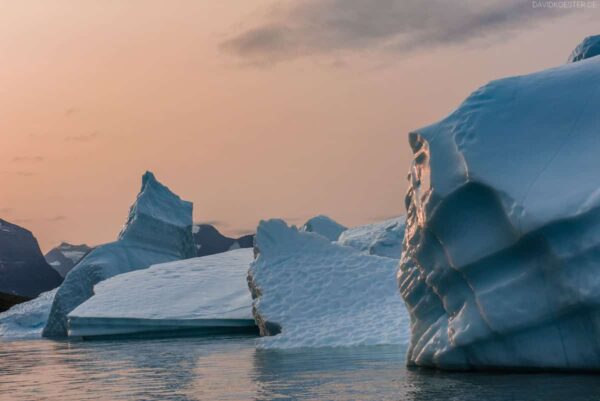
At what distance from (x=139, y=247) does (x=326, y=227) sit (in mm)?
8055

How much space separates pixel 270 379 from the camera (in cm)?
1028

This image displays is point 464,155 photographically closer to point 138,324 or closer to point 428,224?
point 428,224

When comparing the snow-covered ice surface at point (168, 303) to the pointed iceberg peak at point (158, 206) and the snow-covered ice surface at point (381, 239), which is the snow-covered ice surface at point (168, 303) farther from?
the pointed iceberg peak at point (158, 206)

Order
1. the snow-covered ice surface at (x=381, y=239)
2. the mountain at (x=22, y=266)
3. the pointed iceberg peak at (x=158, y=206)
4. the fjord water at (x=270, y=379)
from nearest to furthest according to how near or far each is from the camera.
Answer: the fjord water at (x=270, y=379) < the snow-covered ice surface at (x=381, y=239) < the pointed iceberg peak at (x=158, y=206) < the mountain at (x=22, y=266)

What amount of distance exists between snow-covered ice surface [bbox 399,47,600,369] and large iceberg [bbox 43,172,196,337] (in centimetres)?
2551

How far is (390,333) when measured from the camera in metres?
15.9

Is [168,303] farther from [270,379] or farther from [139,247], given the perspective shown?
[270,379]

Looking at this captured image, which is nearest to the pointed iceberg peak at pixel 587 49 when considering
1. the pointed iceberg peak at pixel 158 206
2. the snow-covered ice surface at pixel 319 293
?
the snow-covered ice surface at pixel 319 293

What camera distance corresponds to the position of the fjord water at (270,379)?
319 inches

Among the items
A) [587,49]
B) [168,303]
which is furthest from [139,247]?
[587,49]

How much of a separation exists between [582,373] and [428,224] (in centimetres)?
217

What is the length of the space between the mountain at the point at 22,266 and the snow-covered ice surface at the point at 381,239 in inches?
3800

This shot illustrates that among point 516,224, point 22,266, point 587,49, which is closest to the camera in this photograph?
point 516,224

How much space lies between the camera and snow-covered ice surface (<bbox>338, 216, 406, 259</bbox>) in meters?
32.6
